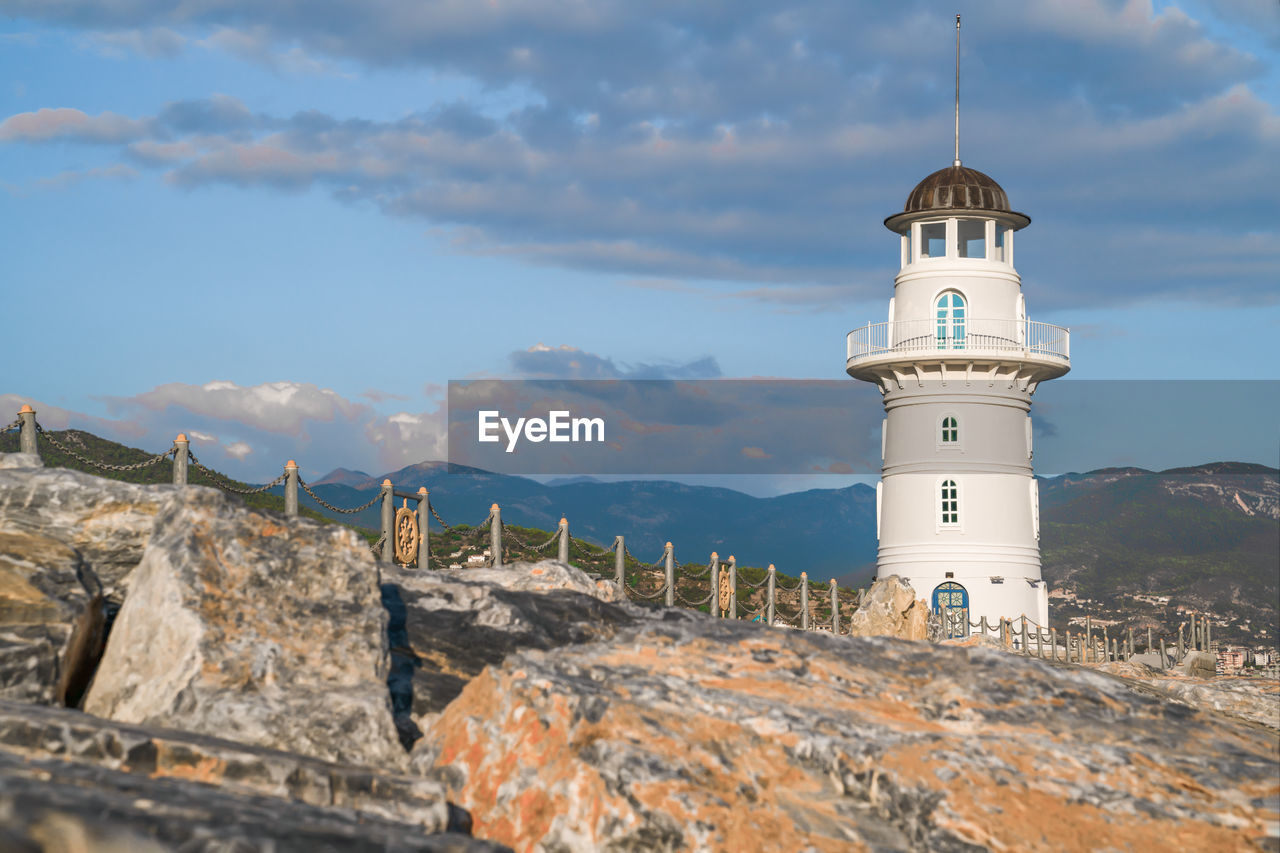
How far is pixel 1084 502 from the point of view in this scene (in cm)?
8462

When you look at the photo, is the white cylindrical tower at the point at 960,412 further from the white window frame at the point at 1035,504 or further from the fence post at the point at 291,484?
the fence post at the point at 291,484

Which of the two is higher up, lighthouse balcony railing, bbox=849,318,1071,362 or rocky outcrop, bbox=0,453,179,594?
lighthouse balcony railing, bbox=849,318,1071,362

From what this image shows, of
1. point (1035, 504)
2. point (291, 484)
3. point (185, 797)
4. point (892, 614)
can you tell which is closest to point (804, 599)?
point (892, 614)

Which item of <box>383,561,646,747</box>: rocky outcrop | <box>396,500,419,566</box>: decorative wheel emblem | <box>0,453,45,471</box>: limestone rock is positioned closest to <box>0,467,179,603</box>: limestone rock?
<box>0,453,45,471</box>: limestone rock

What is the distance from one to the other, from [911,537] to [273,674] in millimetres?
25387

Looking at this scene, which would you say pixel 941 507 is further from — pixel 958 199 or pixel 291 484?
pixel 291 484

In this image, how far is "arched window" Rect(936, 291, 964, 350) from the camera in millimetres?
29359

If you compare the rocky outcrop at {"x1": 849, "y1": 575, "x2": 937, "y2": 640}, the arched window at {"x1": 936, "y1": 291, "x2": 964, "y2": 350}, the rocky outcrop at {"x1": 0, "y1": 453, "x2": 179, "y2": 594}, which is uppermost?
the arched window at {"x1": 936, "y1": 291, "x2": 964, "y2": 350}

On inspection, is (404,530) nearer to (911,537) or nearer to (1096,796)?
(1096,796)

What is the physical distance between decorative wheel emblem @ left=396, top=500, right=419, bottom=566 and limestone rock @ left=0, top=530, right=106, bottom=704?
914 centimetres

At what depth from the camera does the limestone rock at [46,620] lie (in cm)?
509

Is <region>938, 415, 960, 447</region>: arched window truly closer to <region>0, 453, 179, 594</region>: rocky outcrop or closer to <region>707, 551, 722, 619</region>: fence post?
<region>707, 551, 722, 619</region>: fence post

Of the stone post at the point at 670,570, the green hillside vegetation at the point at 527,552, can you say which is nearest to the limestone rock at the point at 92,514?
the stone post at the point at 670,570

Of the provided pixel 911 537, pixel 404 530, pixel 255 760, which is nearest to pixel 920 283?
pixel 911 537
